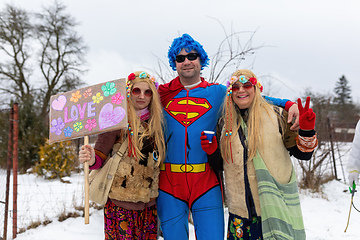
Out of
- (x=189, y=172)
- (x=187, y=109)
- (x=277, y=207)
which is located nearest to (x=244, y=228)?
(x=277, y=207)

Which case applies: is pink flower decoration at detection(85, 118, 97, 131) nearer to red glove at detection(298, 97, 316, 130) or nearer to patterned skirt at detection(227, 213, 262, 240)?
patterned skirt at detection(227, 213, 262, 240)

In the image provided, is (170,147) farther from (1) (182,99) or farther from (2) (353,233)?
(2) (353,233)

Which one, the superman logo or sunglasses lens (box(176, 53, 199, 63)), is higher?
sunglasses lens (box(176, 53, 199, 63))

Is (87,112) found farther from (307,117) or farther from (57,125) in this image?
(307,117)

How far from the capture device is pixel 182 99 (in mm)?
2461

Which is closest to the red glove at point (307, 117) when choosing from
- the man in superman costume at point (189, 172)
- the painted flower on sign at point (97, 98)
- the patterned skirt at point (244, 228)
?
the man in superman costume at point (189, 172)

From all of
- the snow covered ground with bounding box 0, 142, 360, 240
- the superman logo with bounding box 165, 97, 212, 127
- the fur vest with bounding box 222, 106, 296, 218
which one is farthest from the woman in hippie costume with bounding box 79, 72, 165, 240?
the snow covered ground with bounding box 0, 142, 360, 240

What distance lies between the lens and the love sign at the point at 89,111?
206 centimetres

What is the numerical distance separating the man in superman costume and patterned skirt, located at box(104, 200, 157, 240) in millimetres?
120

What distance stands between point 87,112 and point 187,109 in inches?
33.3

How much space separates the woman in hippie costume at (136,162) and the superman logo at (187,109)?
0.46 ft

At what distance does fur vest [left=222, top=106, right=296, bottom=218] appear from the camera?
1976mm

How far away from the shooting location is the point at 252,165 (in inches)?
78.7

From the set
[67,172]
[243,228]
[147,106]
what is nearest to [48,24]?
[67,172]
